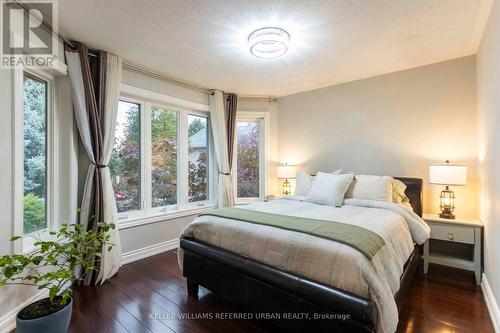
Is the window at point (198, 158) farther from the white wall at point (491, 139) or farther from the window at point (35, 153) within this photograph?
the white wall at point (491, 139)

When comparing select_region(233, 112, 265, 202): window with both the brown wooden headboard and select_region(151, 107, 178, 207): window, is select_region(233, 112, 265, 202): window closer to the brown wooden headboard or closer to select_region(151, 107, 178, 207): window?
select_region(151, 107, 178, 207): window

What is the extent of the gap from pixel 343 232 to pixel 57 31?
3042mm

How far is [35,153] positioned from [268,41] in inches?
95.4

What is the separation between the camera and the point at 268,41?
7.60 feet

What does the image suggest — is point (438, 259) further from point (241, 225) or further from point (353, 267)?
point (241, 225)

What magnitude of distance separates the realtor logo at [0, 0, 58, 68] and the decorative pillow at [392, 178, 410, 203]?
373 centimetres

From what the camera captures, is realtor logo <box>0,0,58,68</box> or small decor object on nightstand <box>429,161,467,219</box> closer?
realtor logo <box>0,0,58,68</box>

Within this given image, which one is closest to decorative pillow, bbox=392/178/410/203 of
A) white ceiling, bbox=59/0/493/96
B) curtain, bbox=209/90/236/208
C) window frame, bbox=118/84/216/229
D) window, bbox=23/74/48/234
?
white ceiling, bbox=59/0/493/96

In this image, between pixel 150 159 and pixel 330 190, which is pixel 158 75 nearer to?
pixel 150 159

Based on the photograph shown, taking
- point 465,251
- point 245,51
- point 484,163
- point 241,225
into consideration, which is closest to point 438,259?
point 465,251

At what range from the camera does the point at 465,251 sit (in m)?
2.86

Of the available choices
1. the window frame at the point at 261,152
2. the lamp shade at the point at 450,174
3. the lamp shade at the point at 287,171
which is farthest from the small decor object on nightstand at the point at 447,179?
the window frame at the point at 261,152

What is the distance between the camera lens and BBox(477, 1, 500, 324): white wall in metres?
1.83

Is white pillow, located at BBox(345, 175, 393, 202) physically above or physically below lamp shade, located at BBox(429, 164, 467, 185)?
below
